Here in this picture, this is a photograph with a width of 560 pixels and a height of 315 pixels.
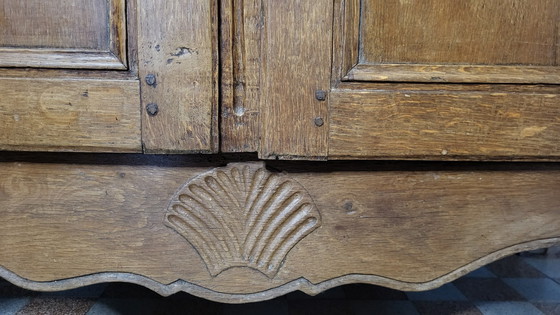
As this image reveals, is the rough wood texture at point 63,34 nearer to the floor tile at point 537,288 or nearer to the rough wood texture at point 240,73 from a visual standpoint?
the rough wood texture at point 240,73

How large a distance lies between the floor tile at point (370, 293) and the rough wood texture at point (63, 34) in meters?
0.61

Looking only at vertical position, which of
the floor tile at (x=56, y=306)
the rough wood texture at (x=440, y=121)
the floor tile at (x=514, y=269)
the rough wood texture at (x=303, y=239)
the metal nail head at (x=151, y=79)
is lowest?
the floor tile at (x=514, y=269)

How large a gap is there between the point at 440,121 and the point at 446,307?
485 mm

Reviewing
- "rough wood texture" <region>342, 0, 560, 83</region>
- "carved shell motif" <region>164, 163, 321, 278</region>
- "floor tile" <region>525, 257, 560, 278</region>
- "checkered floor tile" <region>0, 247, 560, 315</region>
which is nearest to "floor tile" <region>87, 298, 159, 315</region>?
"checkered floor tile" <region>0, 247, 560, 315</region>

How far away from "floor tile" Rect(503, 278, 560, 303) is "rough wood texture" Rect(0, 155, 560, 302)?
407mm

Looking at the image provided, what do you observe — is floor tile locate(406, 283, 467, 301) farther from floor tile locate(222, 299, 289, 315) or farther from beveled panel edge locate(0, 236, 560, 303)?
beveled panel edge locate(0, 236, 560, 303)

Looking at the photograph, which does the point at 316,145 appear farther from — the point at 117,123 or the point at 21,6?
the point at 21,6

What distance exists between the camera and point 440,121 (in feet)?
1.64

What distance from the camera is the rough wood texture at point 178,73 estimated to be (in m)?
0.47

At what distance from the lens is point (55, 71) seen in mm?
486

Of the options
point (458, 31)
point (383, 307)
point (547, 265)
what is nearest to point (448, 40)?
point (458, 31)

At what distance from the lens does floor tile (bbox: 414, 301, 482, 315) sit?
825mm

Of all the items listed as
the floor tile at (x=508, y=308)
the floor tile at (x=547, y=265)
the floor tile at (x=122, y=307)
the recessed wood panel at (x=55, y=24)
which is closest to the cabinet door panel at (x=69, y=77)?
the recessed wood panel at (x=55, y=24)

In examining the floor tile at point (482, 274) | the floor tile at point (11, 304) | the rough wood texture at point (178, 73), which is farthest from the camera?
the floor tile at point (482, 274)
